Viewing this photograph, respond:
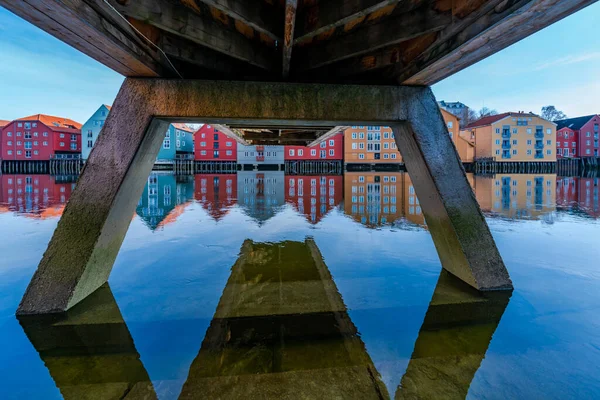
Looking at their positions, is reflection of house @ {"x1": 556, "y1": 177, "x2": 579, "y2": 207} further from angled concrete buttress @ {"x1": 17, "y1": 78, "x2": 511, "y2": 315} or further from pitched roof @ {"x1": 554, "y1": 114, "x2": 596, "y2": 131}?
pitched roof @ {"x1": 554, "y1": 114, "x2": 596, "y2": 131}

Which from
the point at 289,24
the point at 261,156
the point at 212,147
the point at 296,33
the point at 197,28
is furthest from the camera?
the point at 212,147

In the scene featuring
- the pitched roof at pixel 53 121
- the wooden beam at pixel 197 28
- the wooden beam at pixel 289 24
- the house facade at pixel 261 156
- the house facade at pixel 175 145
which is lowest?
the wooden beam at pixel 289 24

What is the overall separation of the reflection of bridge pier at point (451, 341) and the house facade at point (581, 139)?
86.4 metres

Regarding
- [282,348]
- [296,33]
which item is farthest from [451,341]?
[296,33]

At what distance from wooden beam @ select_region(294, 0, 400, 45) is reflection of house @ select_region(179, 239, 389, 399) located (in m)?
3.24

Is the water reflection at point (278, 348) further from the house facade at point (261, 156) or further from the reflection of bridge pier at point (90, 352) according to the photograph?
the house facade at point (261, 156)

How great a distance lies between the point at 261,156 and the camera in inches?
2315

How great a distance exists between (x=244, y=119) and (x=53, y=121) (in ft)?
273

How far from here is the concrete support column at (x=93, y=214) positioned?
A: 382cm

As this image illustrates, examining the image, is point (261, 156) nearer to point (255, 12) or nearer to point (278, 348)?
point (255, 12)

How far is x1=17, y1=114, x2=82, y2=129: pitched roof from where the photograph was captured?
63.8 metres

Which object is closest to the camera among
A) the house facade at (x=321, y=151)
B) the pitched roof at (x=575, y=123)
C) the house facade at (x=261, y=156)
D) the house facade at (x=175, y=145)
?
the house facade at (x=261, y=156)

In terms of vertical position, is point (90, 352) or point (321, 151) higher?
point (321, 151)

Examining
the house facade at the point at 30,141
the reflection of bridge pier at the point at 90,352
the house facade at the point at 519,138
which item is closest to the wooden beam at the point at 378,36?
the reflection of bridge pier at the point at 90,352
